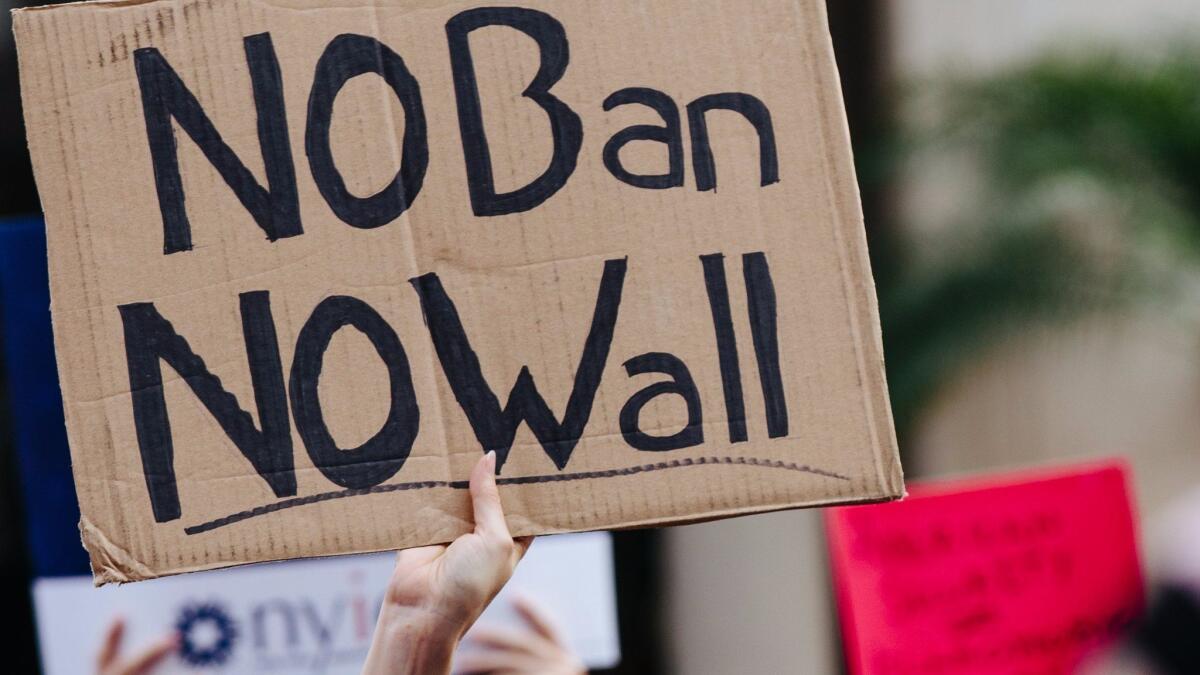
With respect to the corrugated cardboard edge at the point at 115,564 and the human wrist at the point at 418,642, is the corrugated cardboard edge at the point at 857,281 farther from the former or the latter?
the corrugated cardboard edge at the point at 115,564

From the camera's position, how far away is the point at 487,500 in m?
1.22

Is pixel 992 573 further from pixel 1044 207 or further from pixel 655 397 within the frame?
pixel 1044 207

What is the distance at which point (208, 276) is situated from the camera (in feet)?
4.07

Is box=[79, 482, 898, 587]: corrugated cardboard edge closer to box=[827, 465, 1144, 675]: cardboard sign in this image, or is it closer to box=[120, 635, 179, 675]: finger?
box=[827, 465, 1144, 675]: cardboard sign

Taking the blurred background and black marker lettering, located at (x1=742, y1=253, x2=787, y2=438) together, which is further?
the blurred background


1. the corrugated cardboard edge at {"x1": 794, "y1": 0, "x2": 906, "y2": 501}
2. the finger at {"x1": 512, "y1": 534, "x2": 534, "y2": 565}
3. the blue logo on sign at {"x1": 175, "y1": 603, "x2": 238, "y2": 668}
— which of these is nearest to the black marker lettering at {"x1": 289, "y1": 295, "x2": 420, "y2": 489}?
the finger at {"x1": 512, "y1": 534, "x2": 534, "y2": 565}

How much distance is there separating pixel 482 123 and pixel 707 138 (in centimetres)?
23

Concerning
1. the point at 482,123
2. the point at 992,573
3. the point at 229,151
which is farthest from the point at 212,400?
the point at 992,573

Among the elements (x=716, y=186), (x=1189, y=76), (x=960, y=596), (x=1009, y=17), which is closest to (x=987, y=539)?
(x=960, y=596)

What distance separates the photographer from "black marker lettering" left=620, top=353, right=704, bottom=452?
4.09ft

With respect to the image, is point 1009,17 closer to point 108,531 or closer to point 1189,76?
point 1189,76

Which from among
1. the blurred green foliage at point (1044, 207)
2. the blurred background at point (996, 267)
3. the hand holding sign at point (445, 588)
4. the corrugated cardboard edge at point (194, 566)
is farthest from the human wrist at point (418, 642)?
the blurred green foliage at point (1044, 207)

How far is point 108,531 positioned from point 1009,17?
158 inches

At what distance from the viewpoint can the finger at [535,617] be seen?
85.2 inches
